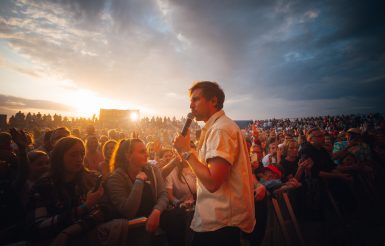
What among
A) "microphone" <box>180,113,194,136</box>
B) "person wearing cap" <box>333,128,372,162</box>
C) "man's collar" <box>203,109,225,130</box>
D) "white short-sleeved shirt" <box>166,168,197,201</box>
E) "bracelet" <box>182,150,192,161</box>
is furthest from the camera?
"person wearing cap" <box>333,128,372,162</box>

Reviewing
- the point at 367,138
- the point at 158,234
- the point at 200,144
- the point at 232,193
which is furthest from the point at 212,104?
the point at 367,138

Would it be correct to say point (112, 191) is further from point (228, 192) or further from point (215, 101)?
point (215, 101)

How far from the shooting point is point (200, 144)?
1.99 meters

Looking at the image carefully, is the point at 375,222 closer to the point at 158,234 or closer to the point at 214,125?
the point at 158,234

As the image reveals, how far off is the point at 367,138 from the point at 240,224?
8.97 metres

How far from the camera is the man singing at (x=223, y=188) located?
5.17 ft

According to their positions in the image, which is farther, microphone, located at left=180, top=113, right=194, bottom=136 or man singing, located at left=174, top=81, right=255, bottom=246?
microphone, located at left=180, top=113, right=194, bottom=136

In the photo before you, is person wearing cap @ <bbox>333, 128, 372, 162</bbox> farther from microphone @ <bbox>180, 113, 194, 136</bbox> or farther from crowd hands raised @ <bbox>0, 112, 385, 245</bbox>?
microphone @ <bbox>180, 113, 194, 136</bbox>

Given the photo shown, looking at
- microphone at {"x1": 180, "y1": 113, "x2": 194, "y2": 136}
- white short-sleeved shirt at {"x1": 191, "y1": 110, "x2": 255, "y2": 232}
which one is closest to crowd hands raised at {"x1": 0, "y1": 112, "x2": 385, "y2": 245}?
microphone at {"x1": 180, "y1": 113, "x2": 194, "y2": 136}

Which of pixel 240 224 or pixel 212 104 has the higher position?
pixel 212 104

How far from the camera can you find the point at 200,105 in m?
1.92

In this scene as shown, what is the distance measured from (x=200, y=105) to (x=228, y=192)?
84cm

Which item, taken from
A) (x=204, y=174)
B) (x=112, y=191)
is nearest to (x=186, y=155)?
(x=204, y=174)

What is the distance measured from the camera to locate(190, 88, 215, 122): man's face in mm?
1912
